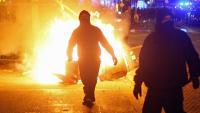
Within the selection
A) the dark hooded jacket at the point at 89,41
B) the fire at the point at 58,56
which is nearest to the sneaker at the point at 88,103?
the dark hooded jacket at the point at 89,41

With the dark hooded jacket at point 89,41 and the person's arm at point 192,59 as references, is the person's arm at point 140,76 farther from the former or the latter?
the dark hooded jacket at point 89,41

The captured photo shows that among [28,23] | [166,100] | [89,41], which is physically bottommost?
[166,100]

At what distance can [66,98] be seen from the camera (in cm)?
968

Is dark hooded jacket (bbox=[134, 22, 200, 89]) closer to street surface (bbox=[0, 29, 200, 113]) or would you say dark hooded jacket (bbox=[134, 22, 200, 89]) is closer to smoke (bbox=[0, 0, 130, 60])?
street surface (bbox=[0, 29, 200, 113])

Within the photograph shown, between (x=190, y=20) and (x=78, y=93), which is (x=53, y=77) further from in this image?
(x=190, y=20)

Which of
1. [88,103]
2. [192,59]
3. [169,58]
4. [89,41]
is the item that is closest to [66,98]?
[88,103]

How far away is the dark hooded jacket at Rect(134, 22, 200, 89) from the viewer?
249 inches

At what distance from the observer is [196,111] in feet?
28.8

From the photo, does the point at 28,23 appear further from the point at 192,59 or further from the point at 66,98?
the point at 192,59

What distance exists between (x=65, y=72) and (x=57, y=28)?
2.53 m

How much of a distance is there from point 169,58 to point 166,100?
562 mm

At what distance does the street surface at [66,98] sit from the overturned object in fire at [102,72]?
0.29 meters

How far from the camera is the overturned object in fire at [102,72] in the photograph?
11.5 metres

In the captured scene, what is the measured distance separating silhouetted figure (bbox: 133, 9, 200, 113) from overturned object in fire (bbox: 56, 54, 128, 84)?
496 cm
